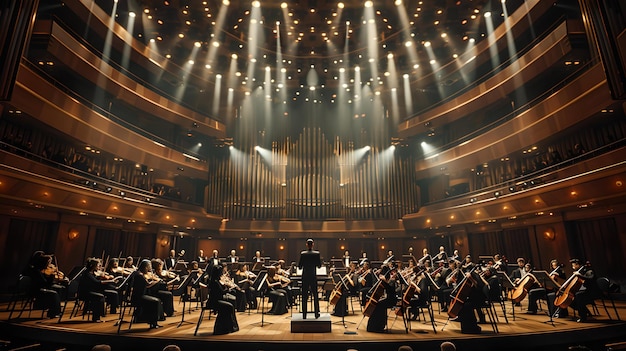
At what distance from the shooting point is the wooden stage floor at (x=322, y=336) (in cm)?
520

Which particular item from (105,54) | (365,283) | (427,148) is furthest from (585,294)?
(105,54)

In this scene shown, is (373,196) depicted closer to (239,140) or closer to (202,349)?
(239,140)

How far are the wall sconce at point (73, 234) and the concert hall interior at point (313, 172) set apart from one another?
0.07 meters

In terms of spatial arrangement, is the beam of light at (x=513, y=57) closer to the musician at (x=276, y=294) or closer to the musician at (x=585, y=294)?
the musician at (x=585, y=294)

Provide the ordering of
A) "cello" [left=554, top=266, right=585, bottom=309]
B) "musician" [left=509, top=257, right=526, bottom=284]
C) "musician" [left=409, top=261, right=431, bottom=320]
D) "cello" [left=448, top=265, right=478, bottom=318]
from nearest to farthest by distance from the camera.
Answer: "cello" [left=448, top=265, right=478, bottom=318] < "cello" [left=554, top=266, right=585, bottom=309] < "musician" [left=409, top=261, right=431, bottom=320] < "musician" [left=509, top=257, right=526, bottom=284]

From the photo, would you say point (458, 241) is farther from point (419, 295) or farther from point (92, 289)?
point (92, 289)

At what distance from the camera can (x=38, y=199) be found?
914cm

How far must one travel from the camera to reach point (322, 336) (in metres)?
5.48

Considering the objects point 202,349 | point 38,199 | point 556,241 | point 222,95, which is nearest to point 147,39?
point 222,95

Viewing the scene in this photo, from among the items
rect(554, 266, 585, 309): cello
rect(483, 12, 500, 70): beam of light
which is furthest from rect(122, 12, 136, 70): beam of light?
rect(554, 266, 585, 309): cello

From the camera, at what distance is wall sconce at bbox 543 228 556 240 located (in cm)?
1120

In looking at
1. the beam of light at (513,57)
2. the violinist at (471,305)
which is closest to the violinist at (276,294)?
the violinist at (471,305)

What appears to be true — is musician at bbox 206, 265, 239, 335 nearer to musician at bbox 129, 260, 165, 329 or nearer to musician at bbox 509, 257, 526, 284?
musician at bbox 129, 260, 165, 329

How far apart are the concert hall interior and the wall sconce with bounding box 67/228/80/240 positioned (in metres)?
0.07
